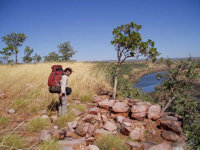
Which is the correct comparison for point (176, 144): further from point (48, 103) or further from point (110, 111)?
point (48, 103)

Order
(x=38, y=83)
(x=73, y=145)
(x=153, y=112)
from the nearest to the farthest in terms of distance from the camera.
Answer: (x=73, y=145), (x=153, y=112), (x=38, y=83)

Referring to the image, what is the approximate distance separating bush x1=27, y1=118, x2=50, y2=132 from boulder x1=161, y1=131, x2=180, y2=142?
3.27 m

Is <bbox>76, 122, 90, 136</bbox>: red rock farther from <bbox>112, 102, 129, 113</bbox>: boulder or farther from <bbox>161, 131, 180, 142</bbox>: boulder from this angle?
<bbox>161, 131, 180, 142</bbox>: boulder

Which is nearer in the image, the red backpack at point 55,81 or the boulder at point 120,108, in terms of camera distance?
the red backpack at point 55,81

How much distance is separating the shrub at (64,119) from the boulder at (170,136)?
2645mm

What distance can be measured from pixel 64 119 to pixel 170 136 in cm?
296

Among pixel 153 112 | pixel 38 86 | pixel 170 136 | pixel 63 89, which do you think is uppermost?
pixel 63 89

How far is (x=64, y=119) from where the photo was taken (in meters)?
4.03

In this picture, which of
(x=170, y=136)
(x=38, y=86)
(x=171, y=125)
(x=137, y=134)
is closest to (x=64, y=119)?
(x=137, y=134)

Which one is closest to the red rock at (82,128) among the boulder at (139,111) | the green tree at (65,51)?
the boulder at (139,111)

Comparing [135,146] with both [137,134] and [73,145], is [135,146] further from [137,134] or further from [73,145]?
[73,145]

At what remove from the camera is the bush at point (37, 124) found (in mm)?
3580

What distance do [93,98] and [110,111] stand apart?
4.96 ft

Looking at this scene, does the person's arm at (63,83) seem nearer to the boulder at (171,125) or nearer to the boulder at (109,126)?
the boulder at (109,126)
